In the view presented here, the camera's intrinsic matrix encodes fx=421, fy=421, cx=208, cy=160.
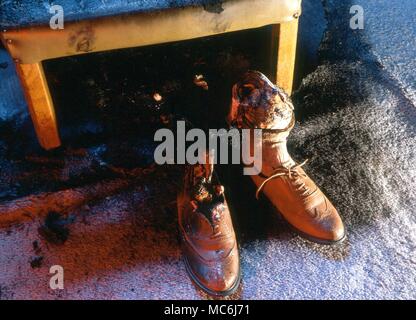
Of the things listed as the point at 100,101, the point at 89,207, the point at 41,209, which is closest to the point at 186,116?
the point at 100,101

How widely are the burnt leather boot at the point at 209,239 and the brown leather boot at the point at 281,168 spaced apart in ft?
1.05

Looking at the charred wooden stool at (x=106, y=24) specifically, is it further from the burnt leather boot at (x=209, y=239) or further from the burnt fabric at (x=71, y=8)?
the burnt leather boot at (x=209, y=239)

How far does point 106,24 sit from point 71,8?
154 millimetres

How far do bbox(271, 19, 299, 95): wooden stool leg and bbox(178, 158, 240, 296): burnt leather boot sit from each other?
2.56ft

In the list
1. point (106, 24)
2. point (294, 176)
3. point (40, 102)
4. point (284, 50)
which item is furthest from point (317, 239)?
point (40, 102)

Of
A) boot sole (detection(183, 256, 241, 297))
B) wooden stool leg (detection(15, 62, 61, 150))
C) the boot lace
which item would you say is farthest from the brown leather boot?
wooden stool leg (detection(15, 62, 61, 150))

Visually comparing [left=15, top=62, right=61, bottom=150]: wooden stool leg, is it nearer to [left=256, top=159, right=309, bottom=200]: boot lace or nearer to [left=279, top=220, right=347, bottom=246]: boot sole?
[left=256, top=159, right=309, bottom=200]: boot lace

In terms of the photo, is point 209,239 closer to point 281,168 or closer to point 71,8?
point 281,168

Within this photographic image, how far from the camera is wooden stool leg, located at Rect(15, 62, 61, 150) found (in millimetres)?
1858

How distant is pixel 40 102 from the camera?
1985mm

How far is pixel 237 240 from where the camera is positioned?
199 centimetres

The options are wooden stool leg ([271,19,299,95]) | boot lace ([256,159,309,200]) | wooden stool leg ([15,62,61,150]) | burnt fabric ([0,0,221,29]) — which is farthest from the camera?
wooden stool leg ([271,19,299,95])

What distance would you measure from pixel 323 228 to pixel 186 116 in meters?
0.99
